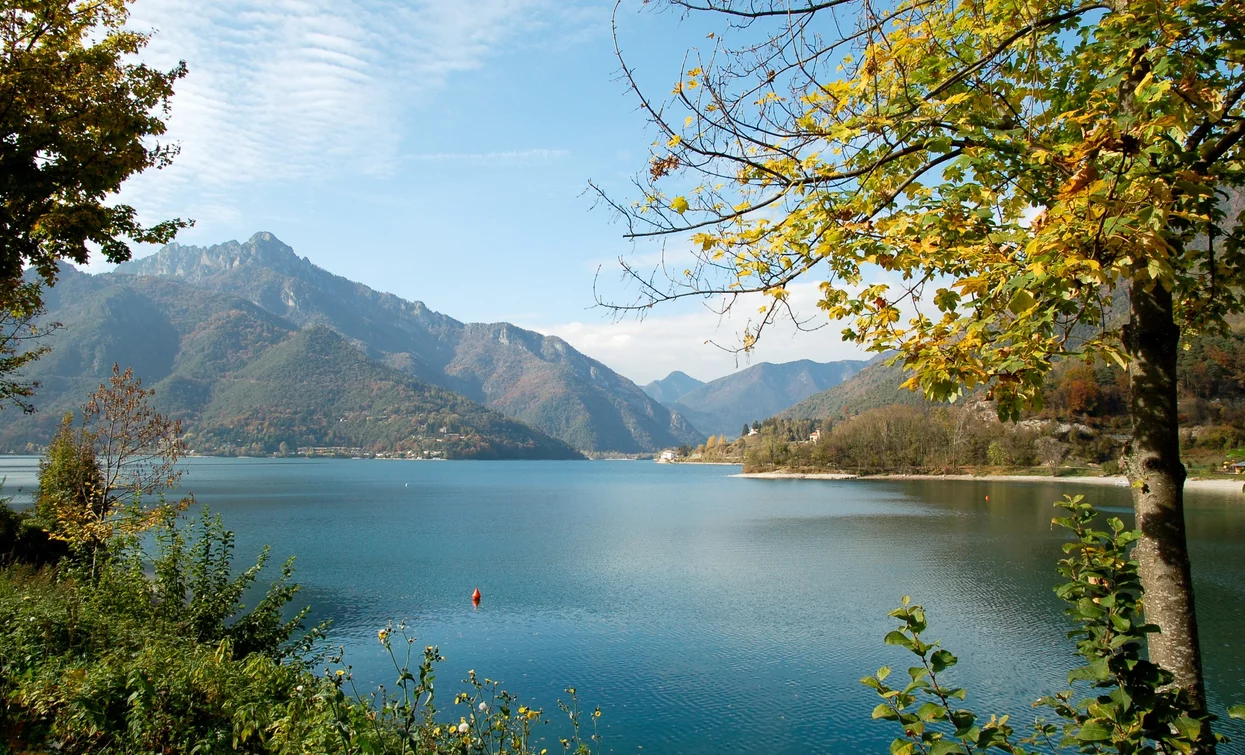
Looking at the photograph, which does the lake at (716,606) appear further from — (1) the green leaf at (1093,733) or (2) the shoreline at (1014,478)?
(2) the shoreline at (1014,478)

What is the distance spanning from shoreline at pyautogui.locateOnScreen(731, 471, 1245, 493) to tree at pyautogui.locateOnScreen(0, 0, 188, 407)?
238 ft

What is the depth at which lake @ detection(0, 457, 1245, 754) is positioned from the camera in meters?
14.9

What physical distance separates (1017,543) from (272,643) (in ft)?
130

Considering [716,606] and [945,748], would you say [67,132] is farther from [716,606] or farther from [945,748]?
[716,606]

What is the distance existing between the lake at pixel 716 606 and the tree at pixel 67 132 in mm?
11077

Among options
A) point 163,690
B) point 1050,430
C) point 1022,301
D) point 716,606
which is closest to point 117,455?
point 163,690

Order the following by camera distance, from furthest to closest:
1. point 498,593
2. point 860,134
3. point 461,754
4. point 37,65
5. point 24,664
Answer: point 498,593, point 37,65, point 24,664, point 461,754, point 860,134

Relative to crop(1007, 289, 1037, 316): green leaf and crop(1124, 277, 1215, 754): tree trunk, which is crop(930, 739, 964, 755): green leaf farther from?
crop(1007, 289, 1037, 316): green leaf

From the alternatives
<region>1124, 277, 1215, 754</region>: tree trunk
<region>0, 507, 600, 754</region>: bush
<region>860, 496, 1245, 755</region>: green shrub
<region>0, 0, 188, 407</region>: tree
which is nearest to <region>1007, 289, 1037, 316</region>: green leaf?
<region>860, 496, 1245, 755</region>: green shrub

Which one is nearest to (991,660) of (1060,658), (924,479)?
(1060,658)

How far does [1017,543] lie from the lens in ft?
126

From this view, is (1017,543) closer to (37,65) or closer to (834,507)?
(834,507)

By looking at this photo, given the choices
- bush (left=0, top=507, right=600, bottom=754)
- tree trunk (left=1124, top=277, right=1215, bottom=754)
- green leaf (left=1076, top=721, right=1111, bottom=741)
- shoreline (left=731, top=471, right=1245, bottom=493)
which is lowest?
shoreline (left=731, top=471, right=1245, bottom=493)

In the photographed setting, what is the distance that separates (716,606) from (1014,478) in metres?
100
